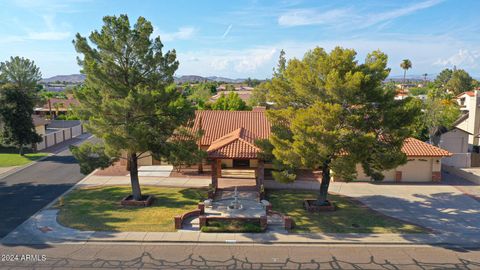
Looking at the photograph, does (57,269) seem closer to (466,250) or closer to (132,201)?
(132,201)

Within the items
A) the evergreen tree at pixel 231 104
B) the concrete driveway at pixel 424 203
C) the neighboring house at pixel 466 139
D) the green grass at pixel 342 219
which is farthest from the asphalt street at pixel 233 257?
the evergreen tree at pixel 231 104

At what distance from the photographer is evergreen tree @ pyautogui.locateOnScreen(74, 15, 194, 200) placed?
19.6 meters

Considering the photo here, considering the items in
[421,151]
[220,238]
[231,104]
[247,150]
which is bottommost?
[220,238]

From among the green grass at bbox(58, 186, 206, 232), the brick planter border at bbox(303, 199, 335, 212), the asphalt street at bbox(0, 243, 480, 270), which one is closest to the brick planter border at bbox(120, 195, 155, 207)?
the green grass at bbox(58, 186, 206, 232)

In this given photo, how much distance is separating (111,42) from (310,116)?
38.1ft

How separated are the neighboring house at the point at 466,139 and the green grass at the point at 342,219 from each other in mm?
16050

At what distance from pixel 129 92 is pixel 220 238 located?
9.32 meters

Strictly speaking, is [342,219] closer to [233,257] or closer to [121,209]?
[233,257]

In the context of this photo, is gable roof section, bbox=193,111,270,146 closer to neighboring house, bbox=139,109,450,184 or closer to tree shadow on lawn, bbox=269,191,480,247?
neighboring house, bbox=139,109,450,184

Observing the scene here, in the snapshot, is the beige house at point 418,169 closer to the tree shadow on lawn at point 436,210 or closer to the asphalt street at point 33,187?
the tree shadow on lawn at point 436,210

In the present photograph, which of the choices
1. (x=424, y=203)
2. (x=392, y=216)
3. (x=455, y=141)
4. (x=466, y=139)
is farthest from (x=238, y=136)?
(x=466, y=139)

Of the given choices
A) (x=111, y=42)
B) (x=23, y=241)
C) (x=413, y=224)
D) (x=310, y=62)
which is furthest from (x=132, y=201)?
(x=413, y=224)

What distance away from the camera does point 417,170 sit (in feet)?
91.1

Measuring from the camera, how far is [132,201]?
21.7m
